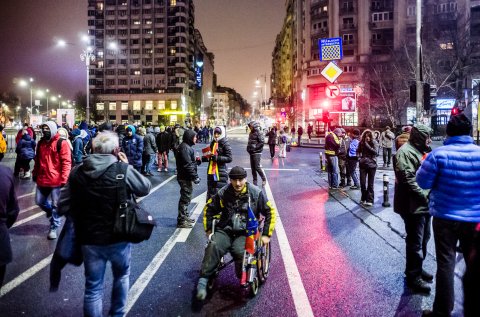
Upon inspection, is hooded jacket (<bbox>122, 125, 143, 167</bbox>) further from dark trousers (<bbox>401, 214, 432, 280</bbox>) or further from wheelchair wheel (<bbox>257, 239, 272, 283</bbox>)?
dark trousers (<bbox>401, 214, 432, 280</bbox>)

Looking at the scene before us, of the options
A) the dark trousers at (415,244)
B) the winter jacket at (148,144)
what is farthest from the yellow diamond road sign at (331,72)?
the dark trousers at (415,244)

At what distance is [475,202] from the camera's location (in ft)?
12.2

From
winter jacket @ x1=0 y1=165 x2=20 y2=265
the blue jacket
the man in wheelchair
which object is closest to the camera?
winter jacket @ x1=0 y1=165 x2=20 y2=265

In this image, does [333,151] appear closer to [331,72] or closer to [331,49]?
[331,72]

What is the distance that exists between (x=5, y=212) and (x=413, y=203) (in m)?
4.36

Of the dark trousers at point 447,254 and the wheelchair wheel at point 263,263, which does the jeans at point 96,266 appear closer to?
the wheelchair wheel at point 263,263

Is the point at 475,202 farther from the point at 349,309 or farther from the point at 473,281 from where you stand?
the point at 349,309

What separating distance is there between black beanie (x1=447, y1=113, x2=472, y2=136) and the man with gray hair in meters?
3.06

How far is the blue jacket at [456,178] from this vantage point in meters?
3.71

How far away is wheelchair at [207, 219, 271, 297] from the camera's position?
4277mm

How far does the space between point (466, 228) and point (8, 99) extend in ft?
368

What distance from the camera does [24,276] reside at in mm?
5035

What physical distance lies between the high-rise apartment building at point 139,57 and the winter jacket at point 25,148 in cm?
9642

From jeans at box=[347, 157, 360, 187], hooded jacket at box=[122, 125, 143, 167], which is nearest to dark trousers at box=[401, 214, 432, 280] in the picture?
jeans at box=[347, 157, 360, 187]
